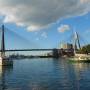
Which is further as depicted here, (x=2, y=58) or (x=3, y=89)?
(x=2, y=58)

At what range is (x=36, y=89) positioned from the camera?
44531 mm

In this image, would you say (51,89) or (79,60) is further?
(79,60)

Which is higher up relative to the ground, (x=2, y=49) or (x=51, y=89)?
(x=2, y=49)

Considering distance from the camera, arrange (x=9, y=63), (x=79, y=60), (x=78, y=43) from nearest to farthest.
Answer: (x=9, y=63) → (x=79, y=60) → (x=78, y=43)

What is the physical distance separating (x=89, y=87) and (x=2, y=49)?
260ft

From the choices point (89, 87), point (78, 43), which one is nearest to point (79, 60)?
point (78, 43)

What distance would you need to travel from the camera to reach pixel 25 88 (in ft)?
152

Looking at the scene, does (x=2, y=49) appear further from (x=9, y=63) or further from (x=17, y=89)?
(x=17, y=89)

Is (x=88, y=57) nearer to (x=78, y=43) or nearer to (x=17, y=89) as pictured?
(x=78, y=43)

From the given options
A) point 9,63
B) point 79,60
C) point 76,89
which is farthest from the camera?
point 79,60

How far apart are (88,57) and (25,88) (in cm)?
11348

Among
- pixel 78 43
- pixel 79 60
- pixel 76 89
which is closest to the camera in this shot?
pixel 76 89

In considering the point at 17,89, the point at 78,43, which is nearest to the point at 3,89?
the point at 17,89

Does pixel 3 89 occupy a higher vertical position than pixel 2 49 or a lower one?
lower
